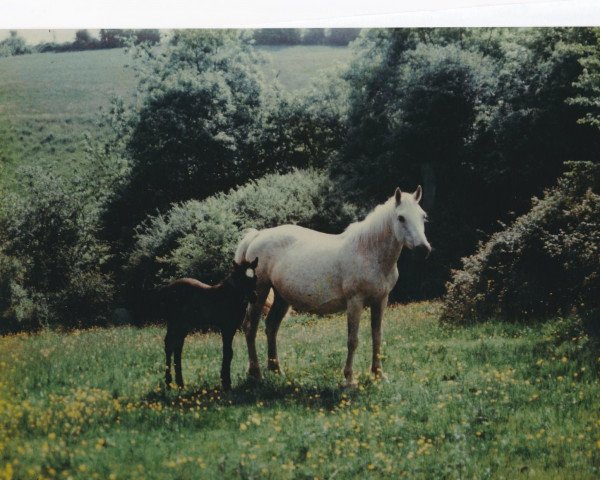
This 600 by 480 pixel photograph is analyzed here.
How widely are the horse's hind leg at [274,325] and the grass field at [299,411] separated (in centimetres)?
8

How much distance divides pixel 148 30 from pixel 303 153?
1497mm

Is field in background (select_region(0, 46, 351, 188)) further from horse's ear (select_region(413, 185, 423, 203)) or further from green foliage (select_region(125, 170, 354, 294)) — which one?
horse's ear (select_region(413, 185, 423, 203))

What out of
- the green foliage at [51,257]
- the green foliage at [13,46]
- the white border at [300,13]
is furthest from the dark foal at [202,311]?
the white border at [300,13]

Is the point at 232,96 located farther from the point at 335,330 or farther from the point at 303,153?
the point at 335,330

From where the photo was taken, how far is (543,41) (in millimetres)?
5609

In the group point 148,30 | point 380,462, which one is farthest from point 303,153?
point 380,462

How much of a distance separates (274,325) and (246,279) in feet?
1.51

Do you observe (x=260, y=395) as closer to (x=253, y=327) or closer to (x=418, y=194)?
(x=253, y=327)

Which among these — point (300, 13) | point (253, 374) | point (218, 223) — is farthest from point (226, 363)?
point (300, 13)

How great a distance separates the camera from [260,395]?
4914 millimetres

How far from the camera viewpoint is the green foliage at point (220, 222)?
5043mm

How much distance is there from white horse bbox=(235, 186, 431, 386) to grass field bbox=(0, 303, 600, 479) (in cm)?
12

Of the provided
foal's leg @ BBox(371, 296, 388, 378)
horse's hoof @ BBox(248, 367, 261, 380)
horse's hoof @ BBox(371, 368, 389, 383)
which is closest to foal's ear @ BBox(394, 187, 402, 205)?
foal's leg @ BBox(371, 296, 388, 378)

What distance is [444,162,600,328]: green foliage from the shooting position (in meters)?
5.50
